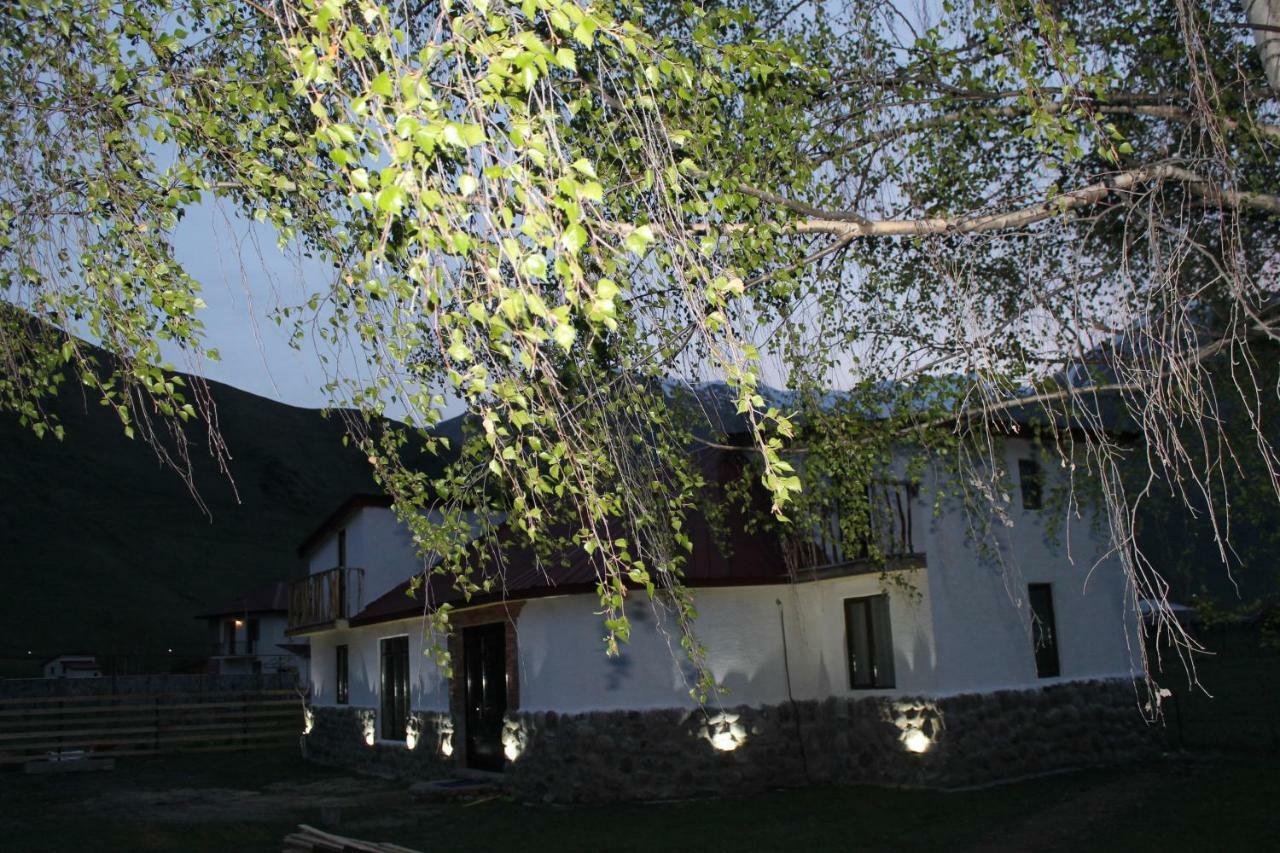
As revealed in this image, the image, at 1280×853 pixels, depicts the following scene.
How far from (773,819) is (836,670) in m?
3.17

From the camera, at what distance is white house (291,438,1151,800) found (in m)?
13.6

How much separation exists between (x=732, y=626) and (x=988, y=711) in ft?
11.5

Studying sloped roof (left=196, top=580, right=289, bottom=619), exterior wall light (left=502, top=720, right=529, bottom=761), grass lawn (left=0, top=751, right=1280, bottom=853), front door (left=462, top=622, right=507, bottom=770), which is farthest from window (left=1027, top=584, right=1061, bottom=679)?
sloped roof (left=196, top=580, right=289, bottom=619)

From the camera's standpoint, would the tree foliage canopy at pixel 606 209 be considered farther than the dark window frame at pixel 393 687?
No

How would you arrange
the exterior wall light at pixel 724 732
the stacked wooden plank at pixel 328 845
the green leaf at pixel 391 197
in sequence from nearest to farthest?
the green leaf at pixel 391 197
the stacked wooden plank at pixel 328 845
the exterior wall light at pixel 724 732

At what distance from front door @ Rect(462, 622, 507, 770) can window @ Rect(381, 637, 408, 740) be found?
2.56 metres

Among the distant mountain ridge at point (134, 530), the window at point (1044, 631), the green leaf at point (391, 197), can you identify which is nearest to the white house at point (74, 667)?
the distant mountain ridge at point (134, 530)

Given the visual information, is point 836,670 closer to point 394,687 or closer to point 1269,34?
point 394,687

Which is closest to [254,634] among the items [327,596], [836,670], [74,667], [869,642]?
[74,667]

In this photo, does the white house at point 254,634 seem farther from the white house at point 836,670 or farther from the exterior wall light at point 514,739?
the white house at point 836,670

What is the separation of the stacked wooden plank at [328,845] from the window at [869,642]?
755cm

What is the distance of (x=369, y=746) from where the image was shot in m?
19.6

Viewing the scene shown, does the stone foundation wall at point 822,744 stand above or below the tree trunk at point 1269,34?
below

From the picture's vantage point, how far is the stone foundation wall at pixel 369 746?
55.7 feet
